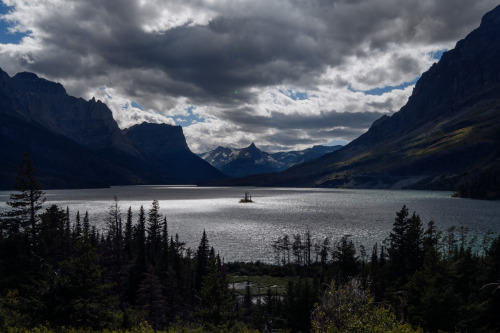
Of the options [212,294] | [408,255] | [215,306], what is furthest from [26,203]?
[408,255]

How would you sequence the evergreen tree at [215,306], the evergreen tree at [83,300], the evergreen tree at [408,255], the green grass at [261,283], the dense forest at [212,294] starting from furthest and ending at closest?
1. the green grass at [261,283]
2. the evergreen tree at [408,255]
3. the evergreen tree at [215,306]
4. the evergreen tree at [83,300]
5. the dense forest at [212,294]

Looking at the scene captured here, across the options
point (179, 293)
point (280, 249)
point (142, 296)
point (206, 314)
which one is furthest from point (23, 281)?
point (280, 249)

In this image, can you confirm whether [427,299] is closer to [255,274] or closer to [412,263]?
[412,263]

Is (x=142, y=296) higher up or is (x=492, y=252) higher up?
(x=492, y=252)

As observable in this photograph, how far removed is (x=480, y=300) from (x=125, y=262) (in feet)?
262

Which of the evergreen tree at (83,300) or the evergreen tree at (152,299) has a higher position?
the evergreen tree at (83,300)

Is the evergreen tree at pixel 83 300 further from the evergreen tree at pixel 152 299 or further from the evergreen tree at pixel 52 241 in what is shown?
the evergreen tree at pixel 152 299

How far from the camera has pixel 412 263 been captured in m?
57.6

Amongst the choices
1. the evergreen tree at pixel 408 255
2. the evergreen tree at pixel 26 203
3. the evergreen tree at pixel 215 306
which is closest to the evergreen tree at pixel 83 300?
the evergreen tree at pixel 215 306

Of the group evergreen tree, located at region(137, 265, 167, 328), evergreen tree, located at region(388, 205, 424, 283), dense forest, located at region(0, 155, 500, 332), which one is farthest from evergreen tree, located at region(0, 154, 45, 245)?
evergreen tree, located at region(388, 205, 424, 283)

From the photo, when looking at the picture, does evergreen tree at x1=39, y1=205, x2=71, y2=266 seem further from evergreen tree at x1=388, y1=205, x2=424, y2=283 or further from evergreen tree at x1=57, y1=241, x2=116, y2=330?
evergreen tree at x1=388, y1=205, x2=424, y2=283

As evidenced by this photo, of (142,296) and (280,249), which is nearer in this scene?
(142,296)

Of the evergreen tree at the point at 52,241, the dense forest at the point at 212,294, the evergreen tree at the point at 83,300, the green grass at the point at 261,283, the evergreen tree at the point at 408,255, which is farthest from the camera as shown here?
the green grass at the point at 261,283

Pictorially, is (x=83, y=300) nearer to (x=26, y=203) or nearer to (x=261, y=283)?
(x=26, y=203)
